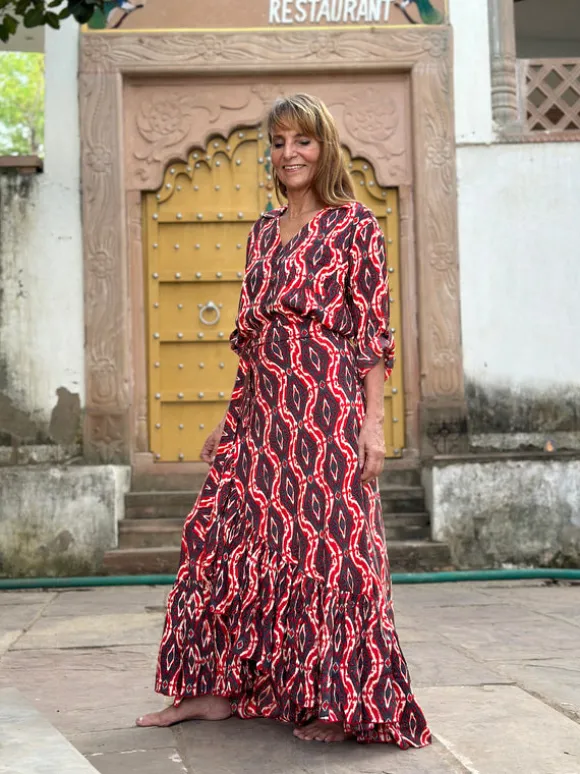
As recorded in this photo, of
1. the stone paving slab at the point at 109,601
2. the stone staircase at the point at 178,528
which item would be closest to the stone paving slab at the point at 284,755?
the stone paving slab at the point at 109,601

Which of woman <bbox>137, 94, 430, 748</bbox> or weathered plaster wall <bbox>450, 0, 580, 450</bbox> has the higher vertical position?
weathered plaster wall <bbox>450, 0, 580, 450</bbox>

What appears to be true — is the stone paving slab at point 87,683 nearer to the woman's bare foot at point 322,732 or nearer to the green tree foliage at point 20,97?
the woman's bare foot at point 322,732

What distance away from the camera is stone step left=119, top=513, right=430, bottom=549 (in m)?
7.09

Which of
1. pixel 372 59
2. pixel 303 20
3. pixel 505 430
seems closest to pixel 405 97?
pixel 372 59

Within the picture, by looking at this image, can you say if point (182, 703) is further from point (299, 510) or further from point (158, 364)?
point (158, 364)

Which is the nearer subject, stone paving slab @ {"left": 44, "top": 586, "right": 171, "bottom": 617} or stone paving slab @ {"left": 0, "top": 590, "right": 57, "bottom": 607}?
stone paving slab @ {"left": 44, "top": 586, "right": 171, "bottom": 617}

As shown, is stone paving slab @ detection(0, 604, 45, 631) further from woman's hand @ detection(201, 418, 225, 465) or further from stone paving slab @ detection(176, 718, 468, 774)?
stone paving slab @ detection(176, 718, 468, 774)

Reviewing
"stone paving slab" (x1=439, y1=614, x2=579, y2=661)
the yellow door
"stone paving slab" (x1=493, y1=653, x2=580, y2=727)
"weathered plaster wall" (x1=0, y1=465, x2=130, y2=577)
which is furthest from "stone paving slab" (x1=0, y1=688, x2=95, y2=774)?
the yellow door

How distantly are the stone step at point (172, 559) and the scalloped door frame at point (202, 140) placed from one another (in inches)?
26.5

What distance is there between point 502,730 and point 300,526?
0.80 meters

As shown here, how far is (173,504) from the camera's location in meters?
7.29

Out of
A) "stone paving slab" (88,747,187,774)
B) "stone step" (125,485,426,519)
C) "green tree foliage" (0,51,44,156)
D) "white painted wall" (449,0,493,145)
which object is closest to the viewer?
"stone paving slab" (88,747,187,774)

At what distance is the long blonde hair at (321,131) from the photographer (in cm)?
316

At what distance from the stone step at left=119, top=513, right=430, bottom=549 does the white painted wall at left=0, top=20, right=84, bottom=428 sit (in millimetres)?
923
